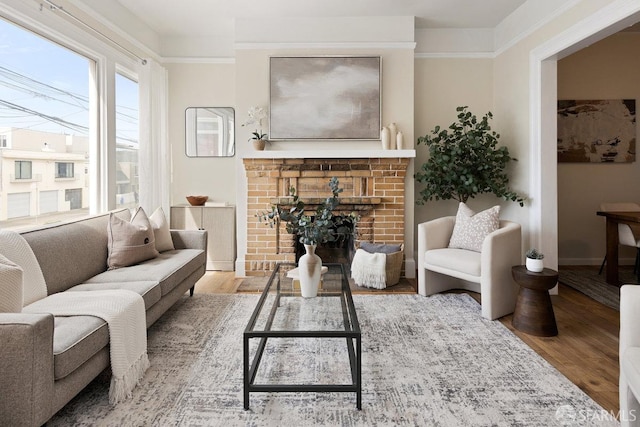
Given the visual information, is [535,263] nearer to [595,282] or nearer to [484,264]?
[484,264]

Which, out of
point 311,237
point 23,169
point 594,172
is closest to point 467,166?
point 594,172

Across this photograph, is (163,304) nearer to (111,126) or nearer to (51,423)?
(51,423)

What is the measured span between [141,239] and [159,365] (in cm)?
116

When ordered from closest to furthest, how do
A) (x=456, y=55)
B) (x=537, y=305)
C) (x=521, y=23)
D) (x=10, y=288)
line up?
(x=10, y=288) → (x=537, y=305) → (x=521, y=23) → (x=456, y=55)

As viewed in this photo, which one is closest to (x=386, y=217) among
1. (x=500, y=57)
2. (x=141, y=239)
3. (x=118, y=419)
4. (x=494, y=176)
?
(x=494, y=176)

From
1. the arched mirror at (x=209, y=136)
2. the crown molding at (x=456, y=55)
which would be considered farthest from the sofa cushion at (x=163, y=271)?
the crown molding at (x=456, y=55)

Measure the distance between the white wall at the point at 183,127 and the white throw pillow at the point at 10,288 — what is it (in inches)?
131

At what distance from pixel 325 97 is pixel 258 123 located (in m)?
0.79

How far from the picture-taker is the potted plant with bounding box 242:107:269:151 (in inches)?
176

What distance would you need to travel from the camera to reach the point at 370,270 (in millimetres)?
4137

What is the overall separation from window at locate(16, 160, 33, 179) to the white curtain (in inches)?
56.8

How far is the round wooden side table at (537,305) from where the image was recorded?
2.91 metres

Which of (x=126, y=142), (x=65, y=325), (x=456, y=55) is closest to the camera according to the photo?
(x=65, y=325)

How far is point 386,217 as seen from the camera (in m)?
4.60
